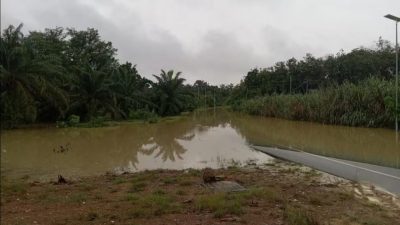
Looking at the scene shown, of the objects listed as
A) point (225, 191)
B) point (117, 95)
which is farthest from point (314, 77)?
point (225, 191)

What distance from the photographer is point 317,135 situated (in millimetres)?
18000

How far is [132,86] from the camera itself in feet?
110

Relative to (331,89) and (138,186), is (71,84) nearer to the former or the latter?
(331,89)

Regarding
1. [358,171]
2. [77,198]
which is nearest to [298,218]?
[77,198]

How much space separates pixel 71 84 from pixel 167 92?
12.8 meters

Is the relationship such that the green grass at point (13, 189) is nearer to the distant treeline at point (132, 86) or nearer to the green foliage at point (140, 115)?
the distant treeline at point (132, 86)

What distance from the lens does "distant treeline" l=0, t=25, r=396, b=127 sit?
19.3 meters

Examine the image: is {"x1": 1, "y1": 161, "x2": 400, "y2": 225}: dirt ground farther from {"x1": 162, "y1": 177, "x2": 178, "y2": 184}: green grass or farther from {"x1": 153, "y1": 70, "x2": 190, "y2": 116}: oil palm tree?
{"x1": 153, "y1": 70, "x2": 190, "y2": 116}: oil palm tree

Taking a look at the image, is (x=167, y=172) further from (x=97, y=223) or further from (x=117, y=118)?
(x=117, y=118)

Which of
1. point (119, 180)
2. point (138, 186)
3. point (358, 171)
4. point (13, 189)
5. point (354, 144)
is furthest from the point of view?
point (354, 144)

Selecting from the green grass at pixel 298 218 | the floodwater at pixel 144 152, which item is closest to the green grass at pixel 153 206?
the green grass at pixel 298 218

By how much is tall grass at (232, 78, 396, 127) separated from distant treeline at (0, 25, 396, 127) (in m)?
0.05

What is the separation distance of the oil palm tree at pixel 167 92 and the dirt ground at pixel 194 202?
2962cm

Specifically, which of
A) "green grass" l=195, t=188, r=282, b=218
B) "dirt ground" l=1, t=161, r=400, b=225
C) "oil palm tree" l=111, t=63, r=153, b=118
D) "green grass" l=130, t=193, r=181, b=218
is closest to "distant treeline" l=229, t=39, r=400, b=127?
"oil palm tree" l=111, t=63, r=153, b=118
